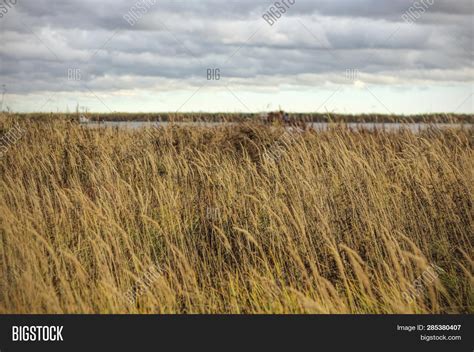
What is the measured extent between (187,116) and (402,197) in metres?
6.33

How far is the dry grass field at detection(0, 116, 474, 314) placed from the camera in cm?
419

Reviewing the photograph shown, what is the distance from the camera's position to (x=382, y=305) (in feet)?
14.0

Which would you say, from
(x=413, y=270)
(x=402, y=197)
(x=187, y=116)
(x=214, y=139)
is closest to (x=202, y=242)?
(x=413, y=270)

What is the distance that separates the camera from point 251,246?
530cm

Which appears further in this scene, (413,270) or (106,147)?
(106,147)

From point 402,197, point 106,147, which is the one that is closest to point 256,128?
point 106,147

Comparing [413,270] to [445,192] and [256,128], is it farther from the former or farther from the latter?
[256,128]

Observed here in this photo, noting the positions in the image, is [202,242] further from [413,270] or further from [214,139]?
[214,139]

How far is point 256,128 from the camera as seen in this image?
10.5 metres

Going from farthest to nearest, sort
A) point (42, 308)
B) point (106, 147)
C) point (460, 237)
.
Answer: point (106, 147) < point (460, 237) < point (42, 308)

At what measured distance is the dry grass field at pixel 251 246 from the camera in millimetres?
4188

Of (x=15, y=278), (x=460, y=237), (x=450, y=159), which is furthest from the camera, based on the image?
(x=450, y=159)
